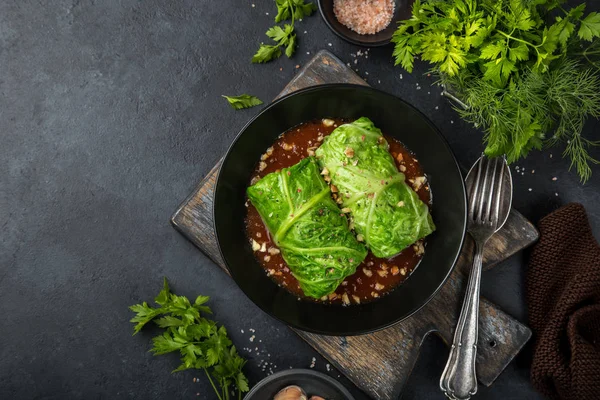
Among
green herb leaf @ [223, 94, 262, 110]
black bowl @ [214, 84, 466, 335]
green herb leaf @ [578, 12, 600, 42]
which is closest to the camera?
green herb leaf @ [578, 12, 600, 42]

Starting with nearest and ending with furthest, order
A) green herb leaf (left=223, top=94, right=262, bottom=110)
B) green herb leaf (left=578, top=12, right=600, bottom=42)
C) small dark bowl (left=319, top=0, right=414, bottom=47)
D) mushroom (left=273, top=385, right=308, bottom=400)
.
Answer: green herb leaf (left=578, top=12, right=600, bottom=42) → mushroom (left=273, top=385, right=308, bottom=400) → small dark bowl (left=319, top=0, right=414, bottom=47) → green herb leaf (left=223, top=94, right=262, bottom=110)

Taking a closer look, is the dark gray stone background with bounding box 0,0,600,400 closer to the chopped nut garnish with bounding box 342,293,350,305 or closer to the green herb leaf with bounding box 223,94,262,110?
the green herb leaf with bounding box 223,94,262,110

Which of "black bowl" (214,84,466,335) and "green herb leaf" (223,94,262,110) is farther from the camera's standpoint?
"green herb leaf" (223,94,262,110)

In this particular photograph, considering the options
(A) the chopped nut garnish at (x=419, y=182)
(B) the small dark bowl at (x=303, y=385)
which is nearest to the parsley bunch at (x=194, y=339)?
(B) the small dark bowl at (x=303, y=385)

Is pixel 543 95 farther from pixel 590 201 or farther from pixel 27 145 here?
pixel 27 145

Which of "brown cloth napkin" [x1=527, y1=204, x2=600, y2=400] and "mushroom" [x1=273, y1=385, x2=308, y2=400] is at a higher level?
"brown cloth napkin" [x1=527, y1=204, x2=600, y2=400]

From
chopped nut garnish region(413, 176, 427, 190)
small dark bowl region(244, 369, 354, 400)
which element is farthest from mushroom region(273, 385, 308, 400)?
chopped nut garnish region(413, 176, 427, 190)

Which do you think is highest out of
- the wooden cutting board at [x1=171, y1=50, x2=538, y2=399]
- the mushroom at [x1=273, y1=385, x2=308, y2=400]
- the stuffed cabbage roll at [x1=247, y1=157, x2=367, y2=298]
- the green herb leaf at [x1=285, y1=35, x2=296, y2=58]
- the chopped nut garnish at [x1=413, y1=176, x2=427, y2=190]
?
the green herb leaf at [x1=285, y1=35, x2=296, y2=58]
